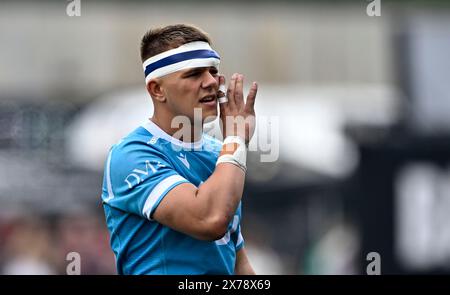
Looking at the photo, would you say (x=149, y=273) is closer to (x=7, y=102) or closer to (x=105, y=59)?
(x=7, y=102)

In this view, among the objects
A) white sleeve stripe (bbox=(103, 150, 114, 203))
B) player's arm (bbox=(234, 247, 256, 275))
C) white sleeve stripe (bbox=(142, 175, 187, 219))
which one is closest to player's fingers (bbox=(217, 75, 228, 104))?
white sleeve stripe (bbox=(142, 175, 187, 219))

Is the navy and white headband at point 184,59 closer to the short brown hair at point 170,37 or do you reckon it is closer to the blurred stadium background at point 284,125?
the short brown hair at point 170,37

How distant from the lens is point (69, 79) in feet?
81.9

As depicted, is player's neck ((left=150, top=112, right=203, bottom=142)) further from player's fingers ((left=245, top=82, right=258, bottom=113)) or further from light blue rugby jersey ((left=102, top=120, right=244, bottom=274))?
player's fingers ((left=245, top=82, right=258, bottom=113))

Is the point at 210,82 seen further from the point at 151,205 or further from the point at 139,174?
the point at 151,205

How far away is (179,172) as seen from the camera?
5297mm

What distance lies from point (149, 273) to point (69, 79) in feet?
66.1

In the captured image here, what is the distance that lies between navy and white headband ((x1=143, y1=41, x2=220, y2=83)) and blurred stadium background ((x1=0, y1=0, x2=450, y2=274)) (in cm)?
678

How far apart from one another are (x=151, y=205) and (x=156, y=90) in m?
0.69

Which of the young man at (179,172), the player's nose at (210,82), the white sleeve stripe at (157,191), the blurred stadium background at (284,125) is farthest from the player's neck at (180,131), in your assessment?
the blurred stadium background at (284,125)

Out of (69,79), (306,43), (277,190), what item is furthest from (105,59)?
(277,190)

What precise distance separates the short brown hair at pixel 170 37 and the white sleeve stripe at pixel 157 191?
2.39 ft

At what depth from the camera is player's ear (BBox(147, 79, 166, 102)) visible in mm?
5398

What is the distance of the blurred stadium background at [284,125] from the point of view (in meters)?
12.1
